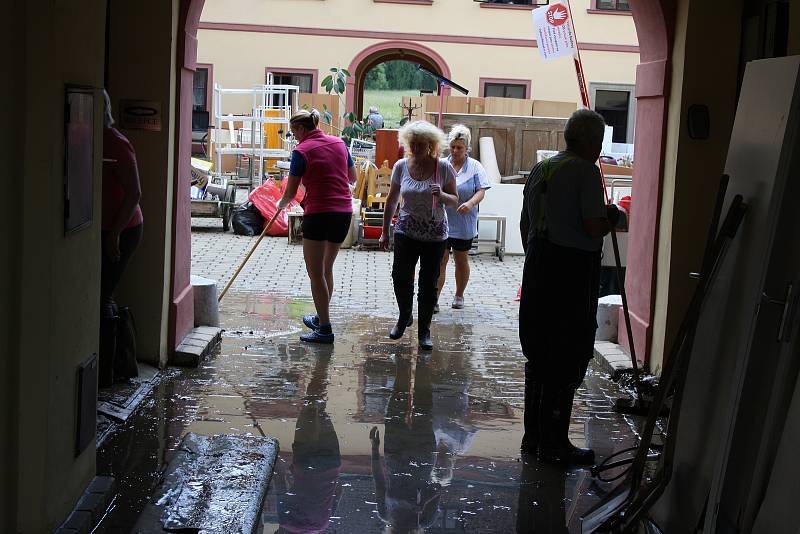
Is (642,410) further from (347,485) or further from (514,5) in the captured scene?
(514,5)

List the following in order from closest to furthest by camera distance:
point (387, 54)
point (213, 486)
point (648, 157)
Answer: point (213, 486) < point (648, 157) < point (387, 54)

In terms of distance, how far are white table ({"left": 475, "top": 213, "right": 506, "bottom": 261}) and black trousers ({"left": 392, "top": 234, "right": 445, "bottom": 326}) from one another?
6.25 metres

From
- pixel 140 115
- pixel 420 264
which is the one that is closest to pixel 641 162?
pixel 420 264

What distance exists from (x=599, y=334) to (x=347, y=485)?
3.59 metres

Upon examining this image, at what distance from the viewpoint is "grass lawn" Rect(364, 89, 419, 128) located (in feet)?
129

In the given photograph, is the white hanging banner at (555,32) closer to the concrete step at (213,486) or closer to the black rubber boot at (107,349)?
the black rubber boot at (107,349)

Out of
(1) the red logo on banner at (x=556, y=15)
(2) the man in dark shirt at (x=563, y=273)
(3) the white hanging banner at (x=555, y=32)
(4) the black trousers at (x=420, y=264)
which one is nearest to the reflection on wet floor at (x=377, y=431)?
(2) the man in dark shirt at (x=563, y=273)

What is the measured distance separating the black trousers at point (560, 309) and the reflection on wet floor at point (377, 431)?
0.52 m

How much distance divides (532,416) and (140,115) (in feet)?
10.3

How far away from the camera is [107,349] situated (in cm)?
611

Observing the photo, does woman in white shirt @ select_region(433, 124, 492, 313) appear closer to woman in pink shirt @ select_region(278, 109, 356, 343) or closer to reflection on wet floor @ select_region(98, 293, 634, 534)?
reflection on wet floor @ select_region(98, 293, 634, 534)

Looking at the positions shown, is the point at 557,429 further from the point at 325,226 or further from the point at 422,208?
the point at 325,226

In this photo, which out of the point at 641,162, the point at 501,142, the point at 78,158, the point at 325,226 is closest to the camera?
the point at 78,158

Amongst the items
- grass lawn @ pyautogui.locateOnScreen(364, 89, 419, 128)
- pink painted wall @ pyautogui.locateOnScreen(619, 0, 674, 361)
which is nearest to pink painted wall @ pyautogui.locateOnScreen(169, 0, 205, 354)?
pink painted wall @ pyautogui.locateOnScreen(619, 0, 674, 361)
